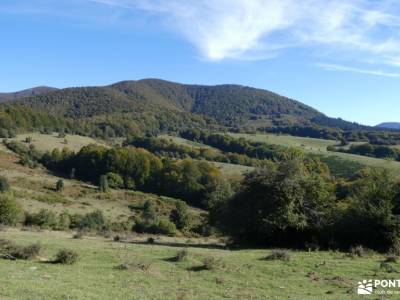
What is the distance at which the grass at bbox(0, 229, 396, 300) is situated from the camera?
554 inches

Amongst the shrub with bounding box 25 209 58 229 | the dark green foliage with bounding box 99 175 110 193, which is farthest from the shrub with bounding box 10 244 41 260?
the dark green foliage with bounding box 99 175 110 193

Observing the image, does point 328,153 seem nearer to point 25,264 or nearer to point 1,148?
point 1,148

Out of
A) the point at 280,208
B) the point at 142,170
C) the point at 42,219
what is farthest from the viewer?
the point at 142,170

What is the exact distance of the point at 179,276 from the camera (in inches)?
688

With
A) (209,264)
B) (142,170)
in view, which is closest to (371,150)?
(142,170)

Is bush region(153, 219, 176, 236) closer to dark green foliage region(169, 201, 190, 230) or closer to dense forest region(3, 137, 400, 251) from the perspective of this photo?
dark green foliage region(169, 201, 190, 230)

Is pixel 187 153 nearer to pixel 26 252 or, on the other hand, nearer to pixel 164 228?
pixel 164 228

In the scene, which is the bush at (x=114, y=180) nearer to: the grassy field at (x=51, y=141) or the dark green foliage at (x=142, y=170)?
the dark green foliage at (x=142, y=170)

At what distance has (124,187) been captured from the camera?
109188mm

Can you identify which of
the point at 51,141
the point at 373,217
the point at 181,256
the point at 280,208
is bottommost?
the point at 181,256

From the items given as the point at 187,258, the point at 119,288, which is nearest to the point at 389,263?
the point at 187,258

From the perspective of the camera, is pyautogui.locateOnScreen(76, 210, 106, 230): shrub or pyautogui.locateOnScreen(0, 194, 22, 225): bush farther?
pyautogui.locateOnScreen(76, 210, 106, 230): shrub

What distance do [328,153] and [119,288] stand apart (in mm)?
150186

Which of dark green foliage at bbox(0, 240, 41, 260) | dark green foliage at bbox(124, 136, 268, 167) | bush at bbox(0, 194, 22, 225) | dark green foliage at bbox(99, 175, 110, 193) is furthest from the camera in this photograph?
dark green foliage at bbox(124, 136, 268, 167)
